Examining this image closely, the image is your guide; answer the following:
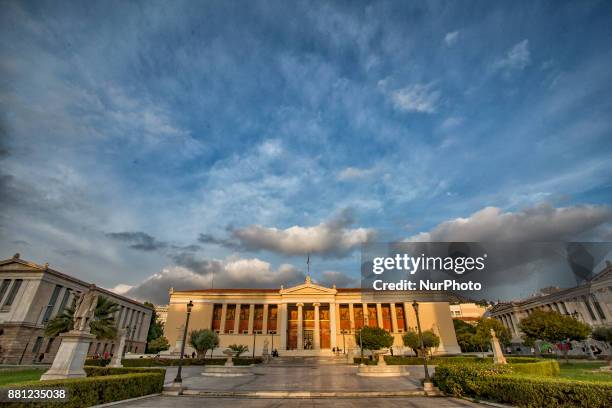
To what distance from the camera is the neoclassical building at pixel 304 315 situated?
6269 centimetres

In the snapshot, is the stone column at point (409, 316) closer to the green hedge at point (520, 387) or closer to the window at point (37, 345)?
the green hedge at point (520, 387)

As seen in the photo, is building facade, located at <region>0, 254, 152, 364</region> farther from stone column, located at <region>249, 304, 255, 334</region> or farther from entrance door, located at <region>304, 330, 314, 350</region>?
entrance door, located at <region>304, 330, 314, 350</region>

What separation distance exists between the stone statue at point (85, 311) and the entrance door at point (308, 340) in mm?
55285

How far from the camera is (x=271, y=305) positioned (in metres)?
66.9

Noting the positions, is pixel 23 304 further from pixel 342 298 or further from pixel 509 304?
pixel 509 304

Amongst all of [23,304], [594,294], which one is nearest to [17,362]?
[23,304]

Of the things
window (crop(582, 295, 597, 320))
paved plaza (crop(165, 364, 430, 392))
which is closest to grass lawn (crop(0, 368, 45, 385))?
paved plaza (crop(165, 364, 430, 392))

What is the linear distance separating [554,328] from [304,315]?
1801 inches

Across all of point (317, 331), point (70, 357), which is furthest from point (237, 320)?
point (70, 357)

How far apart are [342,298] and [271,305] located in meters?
15.8

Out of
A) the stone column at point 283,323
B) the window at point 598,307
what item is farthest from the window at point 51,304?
the window at point 598,307

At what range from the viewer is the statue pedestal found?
1216cm

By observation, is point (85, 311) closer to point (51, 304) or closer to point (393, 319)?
point (51, 304)

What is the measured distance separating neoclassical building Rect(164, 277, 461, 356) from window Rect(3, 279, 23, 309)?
87.1 ft
